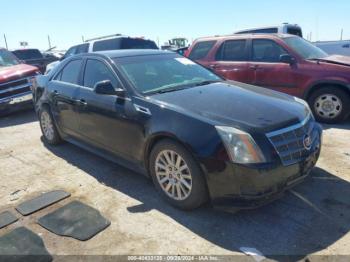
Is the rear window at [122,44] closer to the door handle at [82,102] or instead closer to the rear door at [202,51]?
the rear door at [202,51]

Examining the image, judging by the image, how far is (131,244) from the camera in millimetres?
3094

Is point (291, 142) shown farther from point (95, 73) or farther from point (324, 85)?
point (324, 85)

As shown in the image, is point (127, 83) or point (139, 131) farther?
point (127, 83)

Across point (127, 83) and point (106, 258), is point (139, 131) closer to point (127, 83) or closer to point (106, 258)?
Result: point (127, 83)

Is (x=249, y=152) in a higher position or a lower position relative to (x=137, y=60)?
lower

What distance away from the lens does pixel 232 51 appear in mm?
7711

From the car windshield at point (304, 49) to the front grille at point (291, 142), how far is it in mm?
3954

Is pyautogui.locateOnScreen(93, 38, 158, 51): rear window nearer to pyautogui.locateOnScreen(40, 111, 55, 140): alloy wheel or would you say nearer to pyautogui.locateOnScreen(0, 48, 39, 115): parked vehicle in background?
pyautogui.locateOnScreen(0, 48, 39, 115): parked vehicle in background

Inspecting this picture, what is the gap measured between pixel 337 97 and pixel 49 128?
5.19 m

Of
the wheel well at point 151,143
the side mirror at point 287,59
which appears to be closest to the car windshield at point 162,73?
the wheel well at point 151,143

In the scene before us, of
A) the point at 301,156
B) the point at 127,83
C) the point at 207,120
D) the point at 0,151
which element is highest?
the point at 127,83

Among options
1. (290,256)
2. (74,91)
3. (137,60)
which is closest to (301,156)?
(290,256)

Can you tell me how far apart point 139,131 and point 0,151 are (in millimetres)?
3429

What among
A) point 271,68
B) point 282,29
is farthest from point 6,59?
point 282,29
